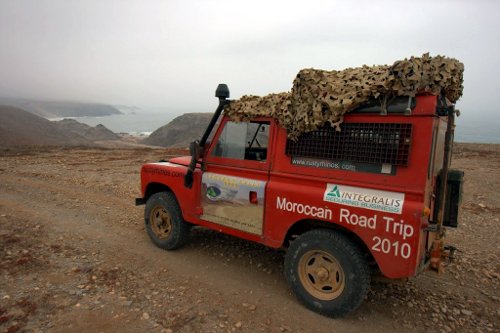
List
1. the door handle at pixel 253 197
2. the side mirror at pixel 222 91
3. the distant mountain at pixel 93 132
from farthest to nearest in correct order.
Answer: the distant mountain at pixel 93 132
the side mirror at pixel 222 91
the door handle at pixel 253 197

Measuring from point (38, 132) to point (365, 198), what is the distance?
122 feet

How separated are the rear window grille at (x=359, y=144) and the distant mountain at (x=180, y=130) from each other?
33744 millimetres

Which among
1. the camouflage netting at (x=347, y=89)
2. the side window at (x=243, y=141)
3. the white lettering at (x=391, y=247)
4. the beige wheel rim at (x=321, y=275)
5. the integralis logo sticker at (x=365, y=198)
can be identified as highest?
the camouflage netting at (x=347, y=89)

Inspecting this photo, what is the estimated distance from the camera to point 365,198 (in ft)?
10.9

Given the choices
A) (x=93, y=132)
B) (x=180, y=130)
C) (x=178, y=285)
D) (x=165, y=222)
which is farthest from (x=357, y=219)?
(x=93, y=132)

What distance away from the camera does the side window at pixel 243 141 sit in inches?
169

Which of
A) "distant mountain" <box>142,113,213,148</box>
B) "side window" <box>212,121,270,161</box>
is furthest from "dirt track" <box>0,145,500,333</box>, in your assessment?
"distant mountain" <box>142,113,213,148</box>

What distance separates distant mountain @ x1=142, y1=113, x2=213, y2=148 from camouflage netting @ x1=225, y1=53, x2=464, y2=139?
110ft

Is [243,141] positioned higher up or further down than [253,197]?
higher up

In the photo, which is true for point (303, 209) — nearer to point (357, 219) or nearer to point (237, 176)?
point (357, 219)

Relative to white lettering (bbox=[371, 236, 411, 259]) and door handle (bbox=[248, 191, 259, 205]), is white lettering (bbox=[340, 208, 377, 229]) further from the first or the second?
door handle (bbox=[248, 191, 259, 205])

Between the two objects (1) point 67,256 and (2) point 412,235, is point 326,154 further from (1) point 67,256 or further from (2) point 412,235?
(1) point 67,256

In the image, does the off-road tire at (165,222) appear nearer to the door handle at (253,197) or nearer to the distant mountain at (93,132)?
the door handle at (253,197)

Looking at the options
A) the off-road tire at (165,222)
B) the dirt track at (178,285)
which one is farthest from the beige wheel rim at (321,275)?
the off-road tire at (165,222)
